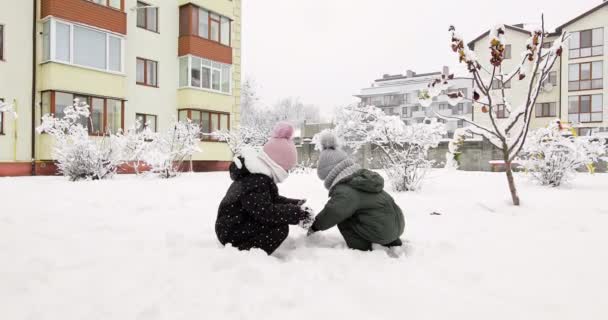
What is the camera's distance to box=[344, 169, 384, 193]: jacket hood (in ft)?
11.1

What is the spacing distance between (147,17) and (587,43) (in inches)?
1224

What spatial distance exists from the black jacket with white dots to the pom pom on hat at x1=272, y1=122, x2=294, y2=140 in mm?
358

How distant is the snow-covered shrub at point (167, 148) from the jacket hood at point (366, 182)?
8998mm

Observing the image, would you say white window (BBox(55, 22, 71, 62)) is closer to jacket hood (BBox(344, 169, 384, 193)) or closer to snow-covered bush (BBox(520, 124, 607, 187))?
jacket hood (BBox(344, 169, 384, 193))

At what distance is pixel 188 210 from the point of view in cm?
567

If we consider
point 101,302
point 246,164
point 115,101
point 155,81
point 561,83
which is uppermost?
point 561,83

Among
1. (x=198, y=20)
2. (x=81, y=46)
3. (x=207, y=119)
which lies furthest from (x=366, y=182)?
(x=198, y=20)

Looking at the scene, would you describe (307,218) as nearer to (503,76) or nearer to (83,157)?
(503,76)

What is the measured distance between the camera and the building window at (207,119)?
1762 centimetres

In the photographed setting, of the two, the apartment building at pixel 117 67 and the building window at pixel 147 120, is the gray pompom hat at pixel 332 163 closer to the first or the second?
the apartment building at pixel 117 67

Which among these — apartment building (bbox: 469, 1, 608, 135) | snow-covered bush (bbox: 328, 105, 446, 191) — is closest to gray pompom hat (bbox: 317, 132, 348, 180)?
snow-covered bush (bbox: 328, 105, 446, 191)

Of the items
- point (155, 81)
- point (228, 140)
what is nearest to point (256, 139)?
point (228, 140)

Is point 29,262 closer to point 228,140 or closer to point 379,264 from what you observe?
point 379,264

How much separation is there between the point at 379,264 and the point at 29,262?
270 cm
